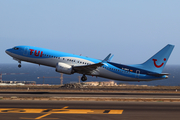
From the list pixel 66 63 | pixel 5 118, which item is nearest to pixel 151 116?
pixel 5 118

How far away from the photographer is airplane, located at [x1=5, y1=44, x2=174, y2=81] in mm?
48656

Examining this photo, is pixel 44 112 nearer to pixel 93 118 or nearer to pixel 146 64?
pixel 93 118

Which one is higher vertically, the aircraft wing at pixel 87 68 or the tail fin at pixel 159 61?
the tail fin at pixel 159 61

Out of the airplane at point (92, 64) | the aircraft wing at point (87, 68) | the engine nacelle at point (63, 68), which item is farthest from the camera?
the aircraft wing at point (87, 68)

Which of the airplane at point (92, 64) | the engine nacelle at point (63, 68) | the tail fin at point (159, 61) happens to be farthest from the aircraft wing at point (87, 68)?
the tail fin at point (159, 61)

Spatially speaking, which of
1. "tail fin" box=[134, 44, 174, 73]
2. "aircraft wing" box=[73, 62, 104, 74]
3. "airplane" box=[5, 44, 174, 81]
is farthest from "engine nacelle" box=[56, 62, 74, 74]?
"tail fin" box=[134, 44, 174, 73]

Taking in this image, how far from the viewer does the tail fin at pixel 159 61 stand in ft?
171

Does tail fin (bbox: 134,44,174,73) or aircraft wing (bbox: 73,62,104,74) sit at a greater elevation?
tail fin (bbox: 134,44,174,73)

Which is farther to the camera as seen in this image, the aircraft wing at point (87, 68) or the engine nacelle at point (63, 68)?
the aircraft wing at point (87, 68)

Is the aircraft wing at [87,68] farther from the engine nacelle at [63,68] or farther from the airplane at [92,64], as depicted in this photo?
the engine nacelle at [63,68]

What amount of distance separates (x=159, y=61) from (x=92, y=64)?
14.3 m

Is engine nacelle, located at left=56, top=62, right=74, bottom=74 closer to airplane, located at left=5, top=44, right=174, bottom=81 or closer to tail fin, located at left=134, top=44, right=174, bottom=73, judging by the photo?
airplane, located at left=5, top=44, right=174, bottom=81

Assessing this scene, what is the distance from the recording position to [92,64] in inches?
1907

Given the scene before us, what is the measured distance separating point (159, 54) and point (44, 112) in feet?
109
